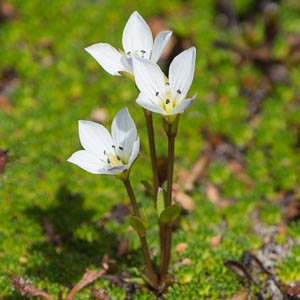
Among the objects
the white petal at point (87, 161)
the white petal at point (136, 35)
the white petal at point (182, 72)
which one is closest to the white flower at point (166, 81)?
the white petal at point (182, 72)

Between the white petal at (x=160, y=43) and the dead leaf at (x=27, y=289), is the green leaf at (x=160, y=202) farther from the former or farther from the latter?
the dead leaf at (x=27, y=289)

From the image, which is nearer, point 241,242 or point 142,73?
point 142,73

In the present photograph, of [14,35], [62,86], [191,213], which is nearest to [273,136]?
[191,213]

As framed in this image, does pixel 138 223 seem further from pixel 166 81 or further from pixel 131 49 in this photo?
pixel 131 49

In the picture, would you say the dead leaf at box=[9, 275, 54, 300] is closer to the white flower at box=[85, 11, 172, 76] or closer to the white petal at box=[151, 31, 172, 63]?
the white flower at box=[85, 11, 172, 76]

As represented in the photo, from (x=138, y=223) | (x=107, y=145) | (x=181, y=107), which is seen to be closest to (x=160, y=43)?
(x=181, y=107)

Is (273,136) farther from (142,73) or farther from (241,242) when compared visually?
(142,73)
